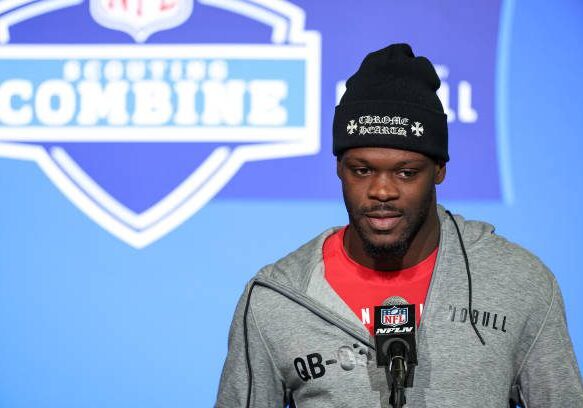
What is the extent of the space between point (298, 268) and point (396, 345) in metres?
0.34

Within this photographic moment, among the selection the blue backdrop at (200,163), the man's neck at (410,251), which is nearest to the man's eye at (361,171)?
the man's neck at (410,251)

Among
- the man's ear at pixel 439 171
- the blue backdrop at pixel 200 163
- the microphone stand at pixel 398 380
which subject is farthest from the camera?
the blue backdrop at pixel 200 163

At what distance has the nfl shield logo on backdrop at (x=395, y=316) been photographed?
125 cm

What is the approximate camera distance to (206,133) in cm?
228

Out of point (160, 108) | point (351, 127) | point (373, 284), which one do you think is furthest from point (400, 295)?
point (160, 108)

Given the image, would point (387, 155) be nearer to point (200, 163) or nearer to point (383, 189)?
point (383, 189)

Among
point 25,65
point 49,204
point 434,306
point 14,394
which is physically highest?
point 25,65

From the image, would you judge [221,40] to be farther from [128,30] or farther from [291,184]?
[291,184]

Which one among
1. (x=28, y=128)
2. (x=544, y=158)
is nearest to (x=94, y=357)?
(x=28, y=128)

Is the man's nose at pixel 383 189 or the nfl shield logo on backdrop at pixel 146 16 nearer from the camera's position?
the man's nose at pixel 383 189

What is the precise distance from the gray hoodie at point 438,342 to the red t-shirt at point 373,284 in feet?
0.08

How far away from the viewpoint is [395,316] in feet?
4.12

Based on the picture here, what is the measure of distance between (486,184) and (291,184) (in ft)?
1.56

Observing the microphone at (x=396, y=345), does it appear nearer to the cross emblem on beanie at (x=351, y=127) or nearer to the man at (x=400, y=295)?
the man at (x=400, y=295)
